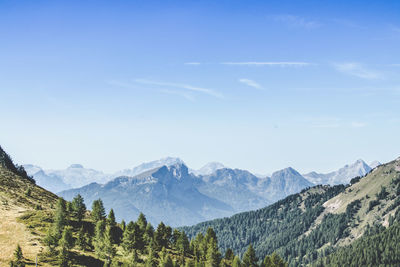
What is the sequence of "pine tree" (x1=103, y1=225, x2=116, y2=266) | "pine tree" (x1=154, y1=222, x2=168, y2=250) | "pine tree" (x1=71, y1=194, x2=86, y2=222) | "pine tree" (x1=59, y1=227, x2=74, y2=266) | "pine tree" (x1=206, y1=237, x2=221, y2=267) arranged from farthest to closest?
"pine tree" (x1=154, y1=222, x2=168, y2=250), "pine tree" (x1=206, y1=237, x2=221, y2=267), "pine tree" (x1=71, y1=194, x2=86, y2=222), "pine tree" (x1=103, y1=225, x2=116, y2=266), "pine tree" (x1=59, y1=227, x2=74, y2=266)

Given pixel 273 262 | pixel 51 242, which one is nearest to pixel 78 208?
pixel 51 242

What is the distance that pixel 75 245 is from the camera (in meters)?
96.1

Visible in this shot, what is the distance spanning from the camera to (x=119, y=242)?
114688mm

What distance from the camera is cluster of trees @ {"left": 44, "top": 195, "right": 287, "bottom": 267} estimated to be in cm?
9094

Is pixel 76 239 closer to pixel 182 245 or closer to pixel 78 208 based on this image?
pixel 78 208

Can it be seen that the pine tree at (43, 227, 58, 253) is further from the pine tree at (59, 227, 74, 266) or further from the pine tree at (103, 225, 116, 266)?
the pine tree at (103, 225, 116, 266)

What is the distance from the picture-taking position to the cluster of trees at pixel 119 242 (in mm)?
90938

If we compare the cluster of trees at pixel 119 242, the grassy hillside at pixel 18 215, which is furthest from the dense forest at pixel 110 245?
the grassy hillside at pixel 18 215

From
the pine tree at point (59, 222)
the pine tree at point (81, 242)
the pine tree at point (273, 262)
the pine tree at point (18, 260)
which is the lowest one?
the pine tree at point (273, 262)

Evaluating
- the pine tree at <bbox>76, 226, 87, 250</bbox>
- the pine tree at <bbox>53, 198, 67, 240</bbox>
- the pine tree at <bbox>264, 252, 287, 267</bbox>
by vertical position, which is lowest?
the pine tree at <bbox>264, 252, 287, 267</bbox>

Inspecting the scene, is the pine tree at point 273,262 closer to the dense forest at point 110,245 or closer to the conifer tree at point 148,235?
the dense forest at point 110,245

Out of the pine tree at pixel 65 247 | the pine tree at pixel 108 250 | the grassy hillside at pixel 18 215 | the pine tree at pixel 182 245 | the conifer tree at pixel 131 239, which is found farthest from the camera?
the pine tree at pixel 182 245

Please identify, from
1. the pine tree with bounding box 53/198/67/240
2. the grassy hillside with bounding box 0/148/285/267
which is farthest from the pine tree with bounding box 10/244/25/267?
the pine tree with bounding box 53/198/67/240

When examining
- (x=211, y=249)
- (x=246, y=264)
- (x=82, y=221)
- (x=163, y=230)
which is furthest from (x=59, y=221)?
(x=246, y=264)
